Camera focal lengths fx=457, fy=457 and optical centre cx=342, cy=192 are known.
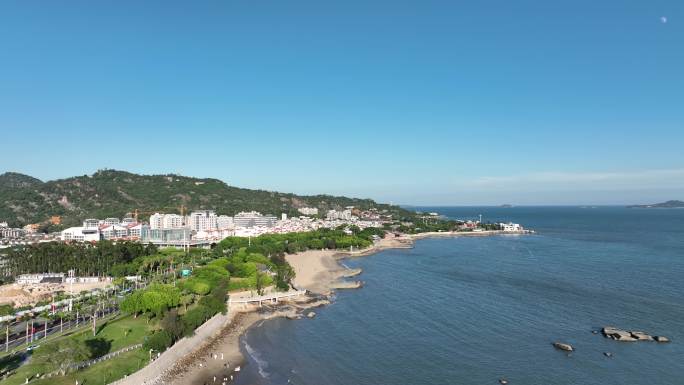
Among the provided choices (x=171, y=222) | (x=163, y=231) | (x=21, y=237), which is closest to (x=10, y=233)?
A: (x=21, y=237)

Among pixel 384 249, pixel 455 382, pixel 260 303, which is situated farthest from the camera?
pixel 384 249

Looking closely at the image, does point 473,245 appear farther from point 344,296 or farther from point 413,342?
point 413,342

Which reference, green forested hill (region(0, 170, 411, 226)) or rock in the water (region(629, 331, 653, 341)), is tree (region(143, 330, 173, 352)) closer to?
rock in the water (region(629, 331, 653, 341))

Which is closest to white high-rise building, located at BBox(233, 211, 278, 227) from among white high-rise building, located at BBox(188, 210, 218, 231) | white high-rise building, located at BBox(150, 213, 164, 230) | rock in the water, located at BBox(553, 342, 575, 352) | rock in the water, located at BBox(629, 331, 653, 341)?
white high-rise building, located at BBox(188, 210, 218, 231)

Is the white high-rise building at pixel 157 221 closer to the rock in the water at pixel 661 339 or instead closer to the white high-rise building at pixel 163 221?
the white high-rise building at pixel 163 221

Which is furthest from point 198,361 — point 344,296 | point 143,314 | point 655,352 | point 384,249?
point 384,249

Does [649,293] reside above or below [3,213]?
below
